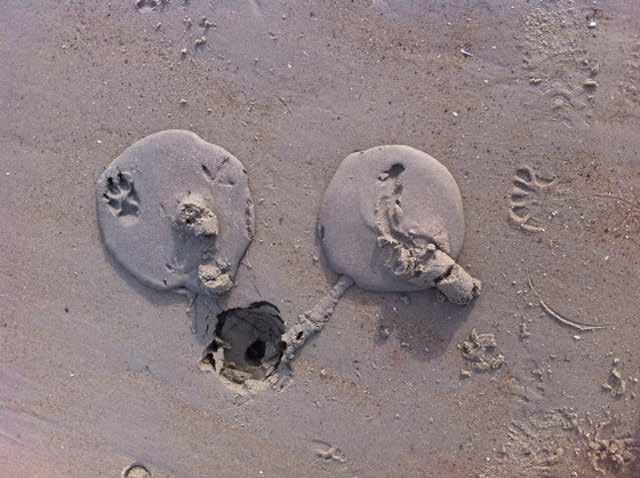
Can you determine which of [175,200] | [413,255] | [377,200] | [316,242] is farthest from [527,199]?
[175,200]

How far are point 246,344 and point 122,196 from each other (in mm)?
1582

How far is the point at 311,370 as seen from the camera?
12.7ft

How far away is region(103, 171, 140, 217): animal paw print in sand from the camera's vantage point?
12.5 ft

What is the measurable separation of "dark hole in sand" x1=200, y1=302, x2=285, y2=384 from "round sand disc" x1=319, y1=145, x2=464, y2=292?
0.83 meters

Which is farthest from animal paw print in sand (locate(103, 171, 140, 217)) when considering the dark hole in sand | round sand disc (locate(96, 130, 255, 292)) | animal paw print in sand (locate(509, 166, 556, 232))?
animal paw print in sand (locate(509, 166, 556, 232))

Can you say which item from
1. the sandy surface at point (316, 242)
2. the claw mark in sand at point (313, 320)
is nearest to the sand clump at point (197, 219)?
the sandy surface at point (316, 242)

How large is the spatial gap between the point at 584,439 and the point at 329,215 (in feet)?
8.84

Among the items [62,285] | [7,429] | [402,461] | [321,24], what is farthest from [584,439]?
[7,429]

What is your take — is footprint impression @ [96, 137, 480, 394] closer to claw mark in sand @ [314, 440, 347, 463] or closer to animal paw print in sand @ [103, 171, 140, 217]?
animal paw print in sand @ [103, 171, 140, 217]

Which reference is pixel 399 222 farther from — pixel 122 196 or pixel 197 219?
pixel 122 196

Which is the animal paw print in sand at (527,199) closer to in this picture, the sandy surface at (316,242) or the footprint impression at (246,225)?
the sandy surface at (316,242)

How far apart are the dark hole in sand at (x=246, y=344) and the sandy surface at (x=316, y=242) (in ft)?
0.42

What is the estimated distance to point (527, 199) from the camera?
3.73 m

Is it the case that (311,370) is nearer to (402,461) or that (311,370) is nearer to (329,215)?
(402,461)
